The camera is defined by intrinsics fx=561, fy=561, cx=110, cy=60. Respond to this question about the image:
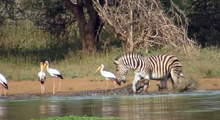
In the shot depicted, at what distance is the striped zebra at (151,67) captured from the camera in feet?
→ 46.5

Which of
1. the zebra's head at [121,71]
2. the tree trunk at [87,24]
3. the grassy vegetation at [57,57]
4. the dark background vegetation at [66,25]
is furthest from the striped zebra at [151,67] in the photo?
the dark background vegetation at [66,25]

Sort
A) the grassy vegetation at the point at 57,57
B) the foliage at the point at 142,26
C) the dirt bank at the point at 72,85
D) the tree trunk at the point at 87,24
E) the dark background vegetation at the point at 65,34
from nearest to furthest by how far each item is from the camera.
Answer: the dirt bank at the point at 72,85
the grassy vegetation at the point at 57,57
the foliage at the point at 142,26
the dark background vegetation at the point at 65,34
the tree trunk at the point at 87,24

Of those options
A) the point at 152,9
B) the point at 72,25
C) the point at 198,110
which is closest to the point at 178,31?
the point at 152,9

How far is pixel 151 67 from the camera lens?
14.4m

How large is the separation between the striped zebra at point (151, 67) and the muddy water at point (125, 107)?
91 centimetres

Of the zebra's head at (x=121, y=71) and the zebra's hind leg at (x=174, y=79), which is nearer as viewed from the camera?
the zebra's hind leg at (x=174, y=79)

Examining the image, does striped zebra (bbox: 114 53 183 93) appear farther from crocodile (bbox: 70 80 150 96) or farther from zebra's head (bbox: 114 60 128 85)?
crocodile (bbox: 70 80 150 96)

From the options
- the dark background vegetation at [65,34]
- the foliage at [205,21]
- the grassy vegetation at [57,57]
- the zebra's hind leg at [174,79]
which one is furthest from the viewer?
the foliage at [205,21]

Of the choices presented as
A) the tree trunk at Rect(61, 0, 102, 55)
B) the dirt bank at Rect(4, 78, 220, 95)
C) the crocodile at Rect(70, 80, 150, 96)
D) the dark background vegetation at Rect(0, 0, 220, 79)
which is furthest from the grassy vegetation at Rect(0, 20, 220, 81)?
the crocodile at Rect(70, 80, 150, 96)

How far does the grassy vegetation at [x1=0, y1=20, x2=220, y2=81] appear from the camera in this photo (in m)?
16.7

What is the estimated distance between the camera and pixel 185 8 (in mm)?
22391

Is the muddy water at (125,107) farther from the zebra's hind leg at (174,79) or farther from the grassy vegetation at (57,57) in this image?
the grassy vegetation at (57,57)

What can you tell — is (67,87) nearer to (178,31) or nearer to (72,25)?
(178,31)

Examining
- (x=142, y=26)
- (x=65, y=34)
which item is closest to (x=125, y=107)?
(x=142, y=26)
